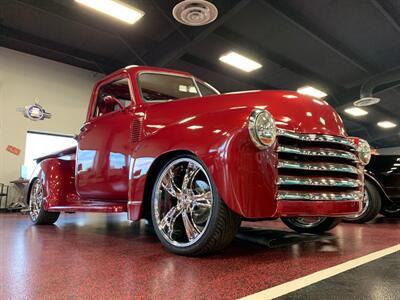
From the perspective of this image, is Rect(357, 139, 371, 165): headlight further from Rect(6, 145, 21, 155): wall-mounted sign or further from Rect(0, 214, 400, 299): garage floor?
Rect(6, 145, 21, 155): wall-mounted sign

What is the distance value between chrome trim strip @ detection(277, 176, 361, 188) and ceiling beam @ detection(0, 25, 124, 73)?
759 cm

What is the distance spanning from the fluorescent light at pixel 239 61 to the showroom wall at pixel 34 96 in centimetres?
416

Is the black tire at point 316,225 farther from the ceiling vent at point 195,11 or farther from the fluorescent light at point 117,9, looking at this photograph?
the fluorescent light at point 117,9

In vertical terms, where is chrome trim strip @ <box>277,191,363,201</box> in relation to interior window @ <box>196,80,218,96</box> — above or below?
below

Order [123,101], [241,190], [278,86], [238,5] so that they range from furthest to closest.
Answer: [278,86] < [238,5] < [123,101] < [241,190]

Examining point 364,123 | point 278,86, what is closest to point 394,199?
point 278,86

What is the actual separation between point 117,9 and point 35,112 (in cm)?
416

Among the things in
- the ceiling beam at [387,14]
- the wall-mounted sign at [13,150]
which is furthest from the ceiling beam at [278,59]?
the wall-mounted sign at [13,150]

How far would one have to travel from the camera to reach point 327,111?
7.61 ft

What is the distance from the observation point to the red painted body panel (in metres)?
1.81

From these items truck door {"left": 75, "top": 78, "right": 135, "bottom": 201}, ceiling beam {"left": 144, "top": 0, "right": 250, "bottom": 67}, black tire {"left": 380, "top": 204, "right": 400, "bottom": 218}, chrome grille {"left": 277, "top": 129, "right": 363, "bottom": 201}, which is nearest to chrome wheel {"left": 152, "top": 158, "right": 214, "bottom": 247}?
chrome grille {"left": 277, "top": 129, "right": 363, "bottom": 201}

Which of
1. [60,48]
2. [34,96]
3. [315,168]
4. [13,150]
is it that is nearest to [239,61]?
[60,48]

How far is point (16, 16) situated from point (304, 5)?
19.3ft

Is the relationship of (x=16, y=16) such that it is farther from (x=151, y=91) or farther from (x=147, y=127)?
(x=147, y=127)
